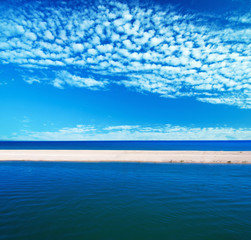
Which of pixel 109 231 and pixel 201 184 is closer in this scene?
pixel 109 231

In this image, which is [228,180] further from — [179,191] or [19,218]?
[19,218]

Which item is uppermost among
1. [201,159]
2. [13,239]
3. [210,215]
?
[201,159]

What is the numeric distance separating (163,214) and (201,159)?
86.5ft

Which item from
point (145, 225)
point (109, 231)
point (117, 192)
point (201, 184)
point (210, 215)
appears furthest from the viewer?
point (201, 184)

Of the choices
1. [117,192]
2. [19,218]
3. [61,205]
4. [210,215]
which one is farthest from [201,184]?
[19,218]

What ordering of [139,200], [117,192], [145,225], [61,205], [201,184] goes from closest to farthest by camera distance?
[145,225], [61,205], [139,200], [117,192], [201,184]

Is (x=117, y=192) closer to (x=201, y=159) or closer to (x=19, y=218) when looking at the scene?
(x=19, y=218)

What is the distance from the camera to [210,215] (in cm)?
881

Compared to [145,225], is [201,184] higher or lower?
higher

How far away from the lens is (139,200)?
11.0m

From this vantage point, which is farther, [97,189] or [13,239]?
[97,189]

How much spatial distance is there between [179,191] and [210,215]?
14.0 ft

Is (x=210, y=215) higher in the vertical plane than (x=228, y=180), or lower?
lower

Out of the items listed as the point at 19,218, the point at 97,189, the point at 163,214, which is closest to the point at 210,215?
the point at 163,214
